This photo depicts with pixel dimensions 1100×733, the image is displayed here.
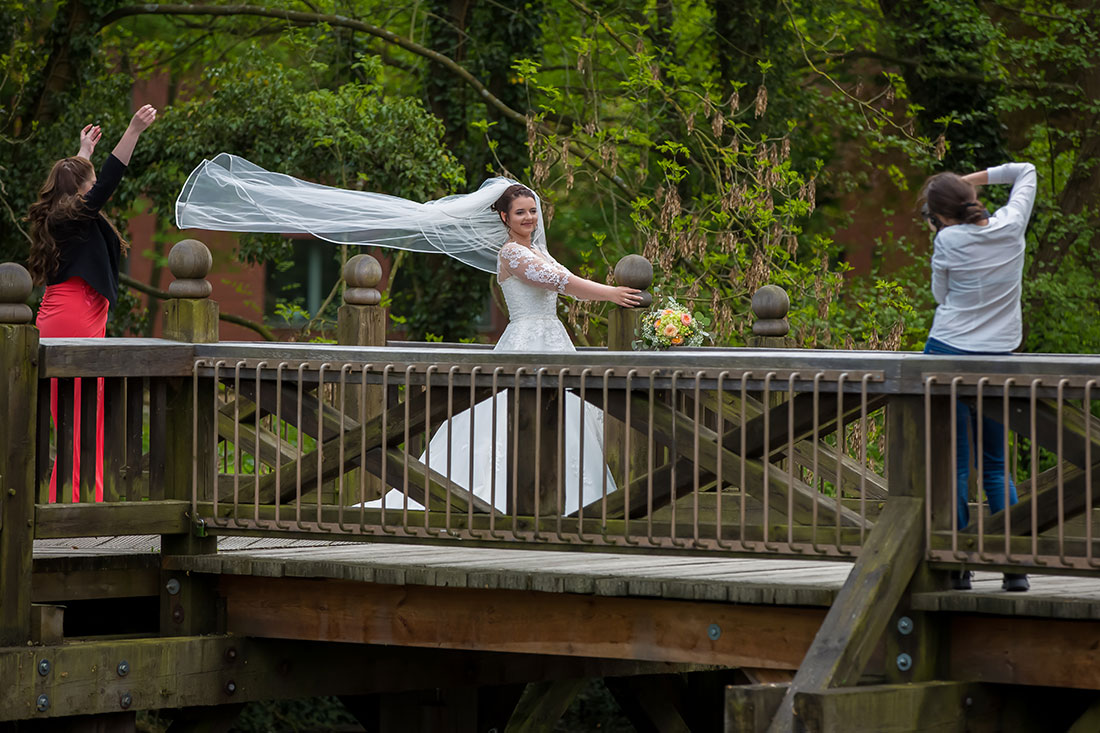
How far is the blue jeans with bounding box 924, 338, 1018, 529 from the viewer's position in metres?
5.61

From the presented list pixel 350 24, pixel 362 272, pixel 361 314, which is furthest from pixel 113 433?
pixel 350 24

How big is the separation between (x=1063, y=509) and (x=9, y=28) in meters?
11.8

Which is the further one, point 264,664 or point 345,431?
point 264,664

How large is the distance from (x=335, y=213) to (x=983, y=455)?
3.25m

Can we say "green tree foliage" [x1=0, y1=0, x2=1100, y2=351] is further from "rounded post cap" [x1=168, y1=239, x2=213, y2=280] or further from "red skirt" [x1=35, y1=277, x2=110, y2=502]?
"rounded post cap" [x1=168, y1=239, x2=213, y2=280]

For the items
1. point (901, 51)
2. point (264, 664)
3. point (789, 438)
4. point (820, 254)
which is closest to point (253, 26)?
point (901, 51)

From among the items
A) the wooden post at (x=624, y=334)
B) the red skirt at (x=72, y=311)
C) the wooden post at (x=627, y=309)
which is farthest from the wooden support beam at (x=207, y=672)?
the wooden post at (x=627, y=309)

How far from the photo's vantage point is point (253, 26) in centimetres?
1919

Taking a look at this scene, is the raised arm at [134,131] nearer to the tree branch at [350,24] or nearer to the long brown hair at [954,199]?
the long brown hair at [954,199]

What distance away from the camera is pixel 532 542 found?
6.21 m

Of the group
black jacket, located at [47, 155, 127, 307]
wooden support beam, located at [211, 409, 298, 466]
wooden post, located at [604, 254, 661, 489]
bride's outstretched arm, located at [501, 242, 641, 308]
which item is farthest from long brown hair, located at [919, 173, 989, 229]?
black jacket, located at [47, 155, 127, 307]

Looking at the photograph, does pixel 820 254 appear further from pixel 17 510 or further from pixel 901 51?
pixel 17 510

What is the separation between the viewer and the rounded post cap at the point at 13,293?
21.3ft

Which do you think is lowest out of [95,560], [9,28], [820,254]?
[95,560]
